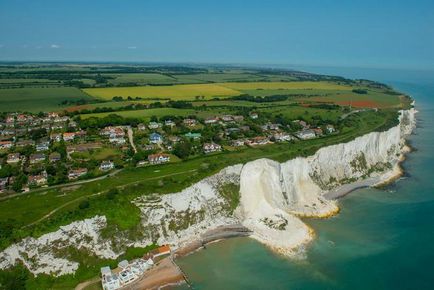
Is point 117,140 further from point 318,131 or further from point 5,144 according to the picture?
point 318,131

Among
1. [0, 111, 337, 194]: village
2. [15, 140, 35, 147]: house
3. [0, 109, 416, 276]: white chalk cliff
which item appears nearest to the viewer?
[0, 109, 416, 276]: white chalk cliff

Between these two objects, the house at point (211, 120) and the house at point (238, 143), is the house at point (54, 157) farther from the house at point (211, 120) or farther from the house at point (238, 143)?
the house at point (211, 120)

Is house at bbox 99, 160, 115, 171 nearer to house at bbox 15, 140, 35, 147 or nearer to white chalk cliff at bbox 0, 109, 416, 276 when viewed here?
white chalk cliff at bbox 0, 109, 416, 276

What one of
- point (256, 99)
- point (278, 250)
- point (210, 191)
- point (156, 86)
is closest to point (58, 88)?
point (156, 86)

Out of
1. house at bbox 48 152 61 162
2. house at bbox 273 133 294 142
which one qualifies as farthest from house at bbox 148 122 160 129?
house at bbox 273 133 294 142

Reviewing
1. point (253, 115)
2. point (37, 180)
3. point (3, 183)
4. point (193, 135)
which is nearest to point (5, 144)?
point (3, 183)

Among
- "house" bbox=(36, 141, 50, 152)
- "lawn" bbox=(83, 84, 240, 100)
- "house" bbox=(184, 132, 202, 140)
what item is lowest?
"house" bbox=(36, 141, 50, 152)
